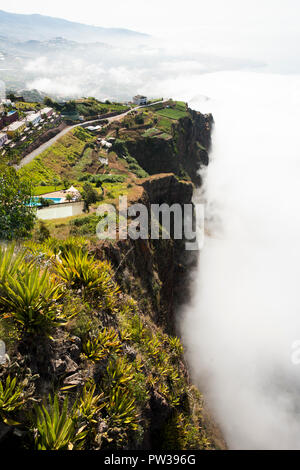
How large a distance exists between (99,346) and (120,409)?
4.95 ft

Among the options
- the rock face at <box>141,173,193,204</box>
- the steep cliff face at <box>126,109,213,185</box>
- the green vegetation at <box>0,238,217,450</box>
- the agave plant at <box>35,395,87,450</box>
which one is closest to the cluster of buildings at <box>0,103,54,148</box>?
the steep cliff face at <box>126,109,213,185</box>

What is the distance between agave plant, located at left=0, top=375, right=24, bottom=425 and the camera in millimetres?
4205

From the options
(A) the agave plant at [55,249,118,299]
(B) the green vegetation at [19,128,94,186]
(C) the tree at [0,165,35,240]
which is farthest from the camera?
(B) the green vegetation at [19,128,94,186]

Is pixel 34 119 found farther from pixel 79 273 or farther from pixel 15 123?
pixel 79 273

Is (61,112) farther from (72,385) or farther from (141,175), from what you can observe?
(72,385)

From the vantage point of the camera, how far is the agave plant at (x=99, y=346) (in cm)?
625

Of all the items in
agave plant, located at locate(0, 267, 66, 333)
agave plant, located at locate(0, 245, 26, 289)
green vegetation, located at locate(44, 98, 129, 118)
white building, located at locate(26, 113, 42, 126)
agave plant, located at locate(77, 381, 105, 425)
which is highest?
green vegetation, located at locate(44, 98, 129, 118)

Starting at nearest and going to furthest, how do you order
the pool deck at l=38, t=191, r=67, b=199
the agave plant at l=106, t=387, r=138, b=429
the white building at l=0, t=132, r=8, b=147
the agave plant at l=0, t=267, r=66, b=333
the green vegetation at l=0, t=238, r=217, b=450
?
the green vegetation at l=0, t=238, r=217, b=450 < the agave plant at l=0, t=267, r=66, b=333 < the agave plant at l=106, t=387, r=138, b=429 < the pool deck at l=38, t=191, r=67, b=199 < the white building at l=0, t=132, r=8, b=147

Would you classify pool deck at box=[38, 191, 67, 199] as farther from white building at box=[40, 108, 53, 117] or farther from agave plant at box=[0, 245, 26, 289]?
white building at box=[40, 108, 53, 117]

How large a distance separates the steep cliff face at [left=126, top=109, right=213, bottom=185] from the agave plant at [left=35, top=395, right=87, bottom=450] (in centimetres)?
5300

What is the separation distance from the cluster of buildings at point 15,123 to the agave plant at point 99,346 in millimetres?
38370

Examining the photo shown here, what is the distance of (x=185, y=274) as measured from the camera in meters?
28.3

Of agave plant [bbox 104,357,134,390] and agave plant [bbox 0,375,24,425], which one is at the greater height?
agave plant [bbox 0,375,24,425]

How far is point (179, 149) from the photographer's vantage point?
6456 cm
